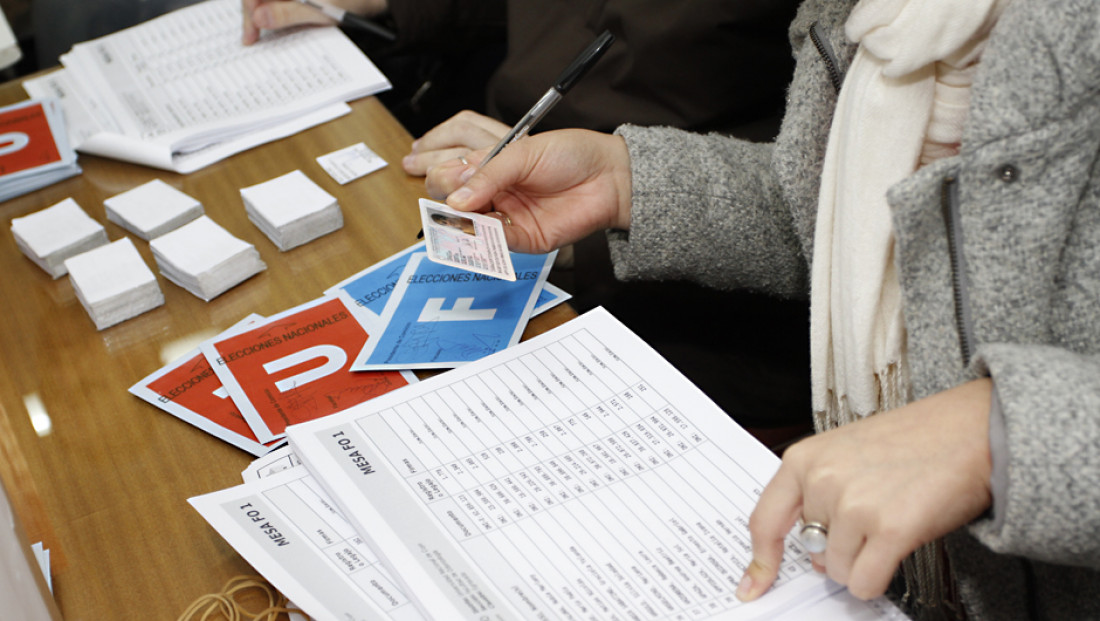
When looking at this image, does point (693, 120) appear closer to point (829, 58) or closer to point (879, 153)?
point (829, 58)

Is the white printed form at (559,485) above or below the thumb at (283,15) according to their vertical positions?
below

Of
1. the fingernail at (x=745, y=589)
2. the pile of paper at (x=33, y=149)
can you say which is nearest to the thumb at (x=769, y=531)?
the fingernail at (x=745, y=589)

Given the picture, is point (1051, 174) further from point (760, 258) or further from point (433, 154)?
point (433, 154)

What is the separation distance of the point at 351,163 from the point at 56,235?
34 centimetres

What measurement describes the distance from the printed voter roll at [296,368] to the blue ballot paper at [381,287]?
0.8 inches

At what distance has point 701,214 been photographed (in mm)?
868

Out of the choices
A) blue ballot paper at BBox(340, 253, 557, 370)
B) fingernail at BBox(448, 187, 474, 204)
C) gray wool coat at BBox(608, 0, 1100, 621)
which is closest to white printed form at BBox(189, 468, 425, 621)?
blue ballot paper at BBox(340, 253, 557, 370)

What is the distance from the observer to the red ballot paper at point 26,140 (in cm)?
108

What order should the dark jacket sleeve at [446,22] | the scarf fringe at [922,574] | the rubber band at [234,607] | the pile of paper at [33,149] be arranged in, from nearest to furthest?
the rubber band at [234,607] < the scarf fringe at [922,574] < the pile of paper at [33,149] < the dark jacket sleeve at [446,22]

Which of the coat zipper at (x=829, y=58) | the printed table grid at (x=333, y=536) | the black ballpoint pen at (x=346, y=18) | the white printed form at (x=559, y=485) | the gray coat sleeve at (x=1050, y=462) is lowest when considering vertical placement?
the printed table grid at (x=333, y=536)

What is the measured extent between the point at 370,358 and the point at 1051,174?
0.56 metres

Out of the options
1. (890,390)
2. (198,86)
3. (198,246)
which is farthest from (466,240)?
(198,86)

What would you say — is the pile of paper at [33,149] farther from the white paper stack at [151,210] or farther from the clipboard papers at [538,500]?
the clipboard papers at [538,500]

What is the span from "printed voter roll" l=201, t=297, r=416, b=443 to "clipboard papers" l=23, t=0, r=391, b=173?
361 millimetres
